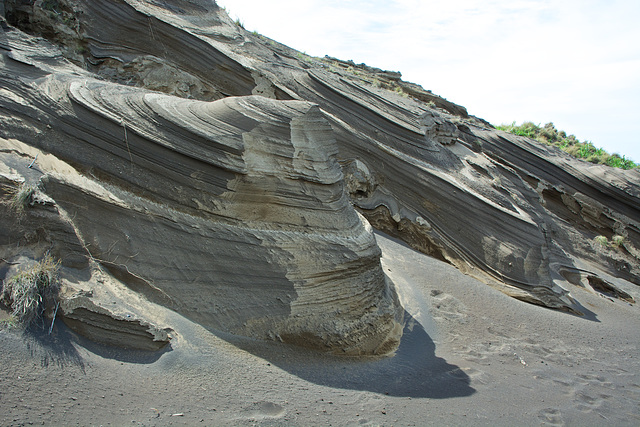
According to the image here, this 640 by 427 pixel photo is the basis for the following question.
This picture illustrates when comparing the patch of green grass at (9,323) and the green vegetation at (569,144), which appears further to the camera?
the green vegetation at (569,144)

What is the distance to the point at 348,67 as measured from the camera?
53.7 ft

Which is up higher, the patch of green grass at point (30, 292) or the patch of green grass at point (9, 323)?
the patch of green grass at point (30, 292)

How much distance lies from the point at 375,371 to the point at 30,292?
3.22 metres

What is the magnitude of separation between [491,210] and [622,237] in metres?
5.43

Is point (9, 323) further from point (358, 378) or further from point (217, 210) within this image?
point (358, 378)

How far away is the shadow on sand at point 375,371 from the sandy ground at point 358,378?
2cm

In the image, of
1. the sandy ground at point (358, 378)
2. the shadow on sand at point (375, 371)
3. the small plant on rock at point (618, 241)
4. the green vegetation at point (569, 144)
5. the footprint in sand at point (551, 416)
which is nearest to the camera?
the sandy ground at point (358, 378)

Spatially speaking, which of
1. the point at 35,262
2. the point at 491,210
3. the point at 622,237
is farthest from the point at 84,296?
the point at 622,237

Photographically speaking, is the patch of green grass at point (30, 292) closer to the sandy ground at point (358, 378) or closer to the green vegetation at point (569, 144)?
the sandy ground at point (358, 378)

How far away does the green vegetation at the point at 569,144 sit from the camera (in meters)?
16.7

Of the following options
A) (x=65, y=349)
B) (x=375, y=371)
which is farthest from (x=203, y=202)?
(x=375, y=371)

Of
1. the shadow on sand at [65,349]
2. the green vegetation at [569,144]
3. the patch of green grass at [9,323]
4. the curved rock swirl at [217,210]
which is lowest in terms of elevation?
the shadow on sand at [65,349]

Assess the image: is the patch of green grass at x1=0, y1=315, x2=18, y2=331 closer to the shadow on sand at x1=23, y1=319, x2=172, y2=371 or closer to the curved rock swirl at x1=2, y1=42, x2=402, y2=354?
the shadow on sand at x1=23, y1=319, x2=172, y2=371

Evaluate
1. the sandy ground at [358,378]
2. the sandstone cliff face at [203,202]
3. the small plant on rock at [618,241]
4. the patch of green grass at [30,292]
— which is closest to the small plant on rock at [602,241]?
the small plant on rock at [618,241]
